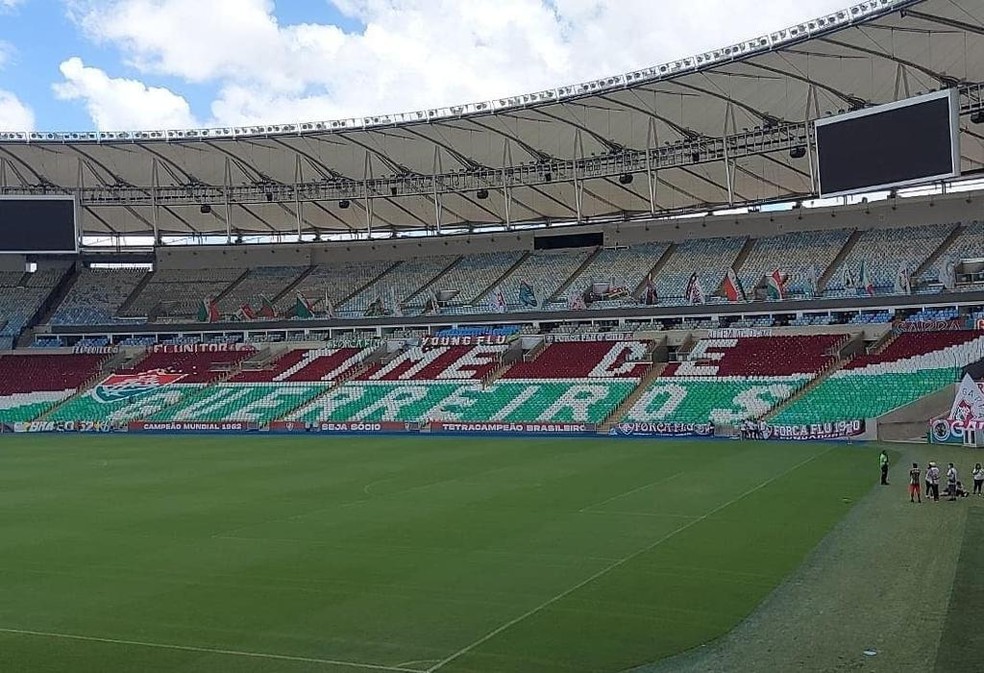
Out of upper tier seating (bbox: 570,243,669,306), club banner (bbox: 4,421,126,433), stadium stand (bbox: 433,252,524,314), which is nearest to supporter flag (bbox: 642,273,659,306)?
upper tier seating (bbox: 570,243,669,306)

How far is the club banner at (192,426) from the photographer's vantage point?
5103 centimetres

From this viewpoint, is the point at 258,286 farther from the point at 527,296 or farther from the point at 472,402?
the point at 472,402

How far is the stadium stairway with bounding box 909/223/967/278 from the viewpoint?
163 feet

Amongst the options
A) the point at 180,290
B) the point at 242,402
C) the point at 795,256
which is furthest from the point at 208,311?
the point at 795,256

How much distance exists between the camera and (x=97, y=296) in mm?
67688

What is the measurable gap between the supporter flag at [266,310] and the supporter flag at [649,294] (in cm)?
2543

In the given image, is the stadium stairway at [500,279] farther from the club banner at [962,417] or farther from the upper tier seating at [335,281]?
the club banner at [962,417]

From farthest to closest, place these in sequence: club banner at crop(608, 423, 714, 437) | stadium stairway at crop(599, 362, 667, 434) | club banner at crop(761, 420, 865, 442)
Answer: stadium stairway at crop(599, 362, 667, 434) < club banner at crop(608, 423, 714, 437) < club banner at crop(761, 420, 865, 442)

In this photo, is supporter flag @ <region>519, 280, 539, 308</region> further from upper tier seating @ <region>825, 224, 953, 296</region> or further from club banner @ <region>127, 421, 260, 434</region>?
club banner @ <region>127, 421, 260, 434</region>

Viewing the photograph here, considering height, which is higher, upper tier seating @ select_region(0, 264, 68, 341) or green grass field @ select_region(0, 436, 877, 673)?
upper tier seating @ select_region(0, 264, 68, 341)

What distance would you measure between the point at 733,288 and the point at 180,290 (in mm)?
39066

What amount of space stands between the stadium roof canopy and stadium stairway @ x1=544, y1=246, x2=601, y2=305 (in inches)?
102

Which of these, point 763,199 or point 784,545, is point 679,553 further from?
point 763,199

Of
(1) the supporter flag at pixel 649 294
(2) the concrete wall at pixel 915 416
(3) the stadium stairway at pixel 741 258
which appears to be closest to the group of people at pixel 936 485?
(2) the concrete wall at pixel 915 416
